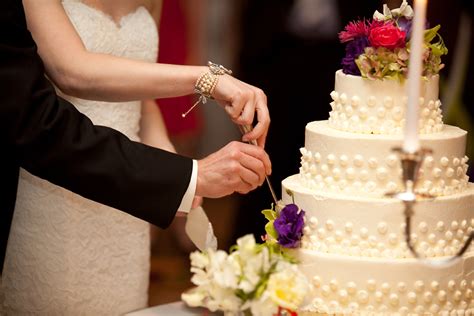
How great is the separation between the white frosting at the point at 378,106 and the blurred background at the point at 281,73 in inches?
93.8

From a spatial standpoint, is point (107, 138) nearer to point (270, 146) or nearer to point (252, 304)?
point (252, 304)

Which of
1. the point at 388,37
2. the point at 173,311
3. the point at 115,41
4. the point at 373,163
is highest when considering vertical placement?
the point at 388,37

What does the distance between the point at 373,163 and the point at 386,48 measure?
32cm

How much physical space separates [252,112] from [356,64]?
33cm

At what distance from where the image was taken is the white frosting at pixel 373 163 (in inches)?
110

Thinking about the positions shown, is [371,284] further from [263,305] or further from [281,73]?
[281,73]

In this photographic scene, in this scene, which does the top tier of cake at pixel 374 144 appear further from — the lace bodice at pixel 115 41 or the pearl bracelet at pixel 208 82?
the lace bodice at pixel 115 41

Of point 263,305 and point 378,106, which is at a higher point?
point 378,106

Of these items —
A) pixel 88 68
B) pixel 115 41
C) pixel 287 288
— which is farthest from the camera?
pixel 115 41

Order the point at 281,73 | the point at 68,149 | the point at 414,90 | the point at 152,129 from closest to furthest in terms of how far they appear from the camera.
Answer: the point at 414,90 → the point at 68,149 → the point at 152,129 → the point at 281,73

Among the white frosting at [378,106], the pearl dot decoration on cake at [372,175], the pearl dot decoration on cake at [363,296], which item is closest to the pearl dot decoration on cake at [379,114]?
the white frosting at [378,106]

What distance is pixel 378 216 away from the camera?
9.05 feet

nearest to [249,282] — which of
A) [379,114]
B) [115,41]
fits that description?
[379,114]

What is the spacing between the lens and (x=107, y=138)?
2.78m
